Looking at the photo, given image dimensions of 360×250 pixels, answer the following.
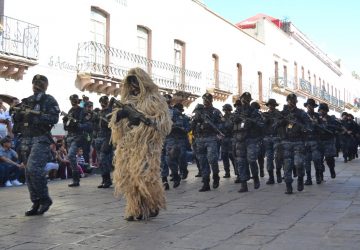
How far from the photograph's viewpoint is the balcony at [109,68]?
1720 centimetres

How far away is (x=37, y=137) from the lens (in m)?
6.90

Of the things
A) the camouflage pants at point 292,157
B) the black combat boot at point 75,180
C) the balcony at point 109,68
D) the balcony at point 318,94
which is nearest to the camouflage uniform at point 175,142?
the black combat boot at point 75,180

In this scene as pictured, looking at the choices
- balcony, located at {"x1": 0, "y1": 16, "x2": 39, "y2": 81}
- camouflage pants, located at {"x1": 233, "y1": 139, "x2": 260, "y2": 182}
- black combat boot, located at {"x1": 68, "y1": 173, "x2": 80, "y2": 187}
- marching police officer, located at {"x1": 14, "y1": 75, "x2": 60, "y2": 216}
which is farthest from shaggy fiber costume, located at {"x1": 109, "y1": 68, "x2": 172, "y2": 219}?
balcony, located at {"x1": 0, "y1": 16, "x2": 39, "y2": 81}

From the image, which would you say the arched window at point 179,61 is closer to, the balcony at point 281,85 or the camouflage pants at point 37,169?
the balcony at point 281,85

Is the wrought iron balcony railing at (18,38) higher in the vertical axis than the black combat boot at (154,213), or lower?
→ higher

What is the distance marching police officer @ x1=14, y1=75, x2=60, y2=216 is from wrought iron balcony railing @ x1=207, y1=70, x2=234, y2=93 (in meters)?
19.9

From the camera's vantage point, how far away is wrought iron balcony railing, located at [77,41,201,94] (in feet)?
57.0

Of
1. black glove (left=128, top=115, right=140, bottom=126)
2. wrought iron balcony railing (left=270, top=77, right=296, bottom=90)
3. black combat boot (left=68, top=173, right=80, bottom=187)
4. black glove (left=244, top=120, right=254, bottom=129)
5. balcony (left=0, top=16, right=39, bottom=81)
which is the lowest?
black combat boot (left=68, top=173, right=80, bottom=187)

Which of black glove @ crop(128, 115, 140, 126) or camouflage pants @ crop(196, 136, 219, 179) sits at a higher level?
black glove @ crop(128, 115, 140, 126)

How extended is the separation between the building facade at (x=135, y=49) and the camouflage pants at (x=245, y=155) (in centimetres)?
728

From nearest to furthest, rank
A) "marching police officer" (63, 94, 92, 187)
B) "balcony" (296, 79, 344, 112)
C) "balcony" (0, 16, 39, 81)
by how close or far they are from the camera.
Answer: "marching police officer" (63, 94, 92, 187) < "balcony" (0, 16, 39, 81) < "balcony" (296, 79, 344, 112)

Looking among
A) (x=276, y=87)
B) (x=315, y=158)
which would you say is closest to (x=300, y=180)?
(x=315, y=158)

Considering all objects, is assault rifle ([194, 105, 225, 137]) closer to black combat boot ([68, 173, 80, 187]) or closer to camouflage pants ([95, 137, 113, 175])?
camouflage pants ([95, 137, 113, 175])

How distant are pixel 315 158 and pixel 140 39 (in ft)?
39.1
